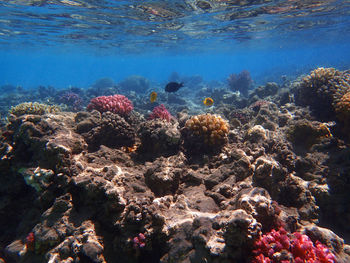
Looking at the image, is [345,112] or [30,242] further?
[345,112]

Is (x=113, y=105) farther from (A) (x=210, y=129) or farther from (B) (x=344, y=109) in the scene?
(B) (x=344, y=109)

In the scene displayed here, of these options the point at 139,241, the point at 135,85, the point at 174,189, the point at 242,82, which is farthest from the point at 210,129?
the point at 135,85

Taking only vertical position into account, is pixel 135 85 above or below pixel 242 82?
below

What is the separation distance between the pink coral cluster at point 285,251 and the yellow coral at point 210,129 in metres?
2.82

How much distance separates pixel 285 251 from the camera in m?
2.40

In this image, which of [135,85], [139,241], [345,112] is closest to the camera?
[139,241]

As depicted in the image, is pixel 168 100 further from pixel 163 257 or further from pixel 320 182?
pixel 163 257

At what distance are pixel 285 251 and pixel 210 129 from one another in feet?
10.6

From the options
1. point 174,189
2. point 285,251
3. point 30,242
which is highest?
point 285,251

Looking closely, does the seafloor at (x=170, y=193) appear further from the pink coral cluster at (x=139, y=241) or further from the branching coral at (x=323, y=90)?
the branching coral at (x=323, y=90)

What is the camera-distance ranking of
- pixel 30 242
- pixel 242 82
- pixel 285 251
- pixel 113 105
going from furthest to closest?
pixel 242 82 < pixel 113 105 < pixel 30 242 < pixel 285 251

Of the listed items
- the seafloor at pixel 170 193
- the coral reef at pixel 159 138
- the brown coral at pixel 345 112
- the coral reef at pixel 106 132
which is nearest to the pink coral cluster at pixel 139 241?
the seafloor at pixel 170 193

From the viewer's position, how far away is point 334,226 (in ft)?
14.9

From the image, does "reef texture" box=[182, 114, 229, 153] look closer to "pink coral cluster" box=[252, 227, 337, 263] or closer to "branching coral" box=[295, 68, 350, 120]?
"pink coral cluster" box=[252, 227, 337, 263]
